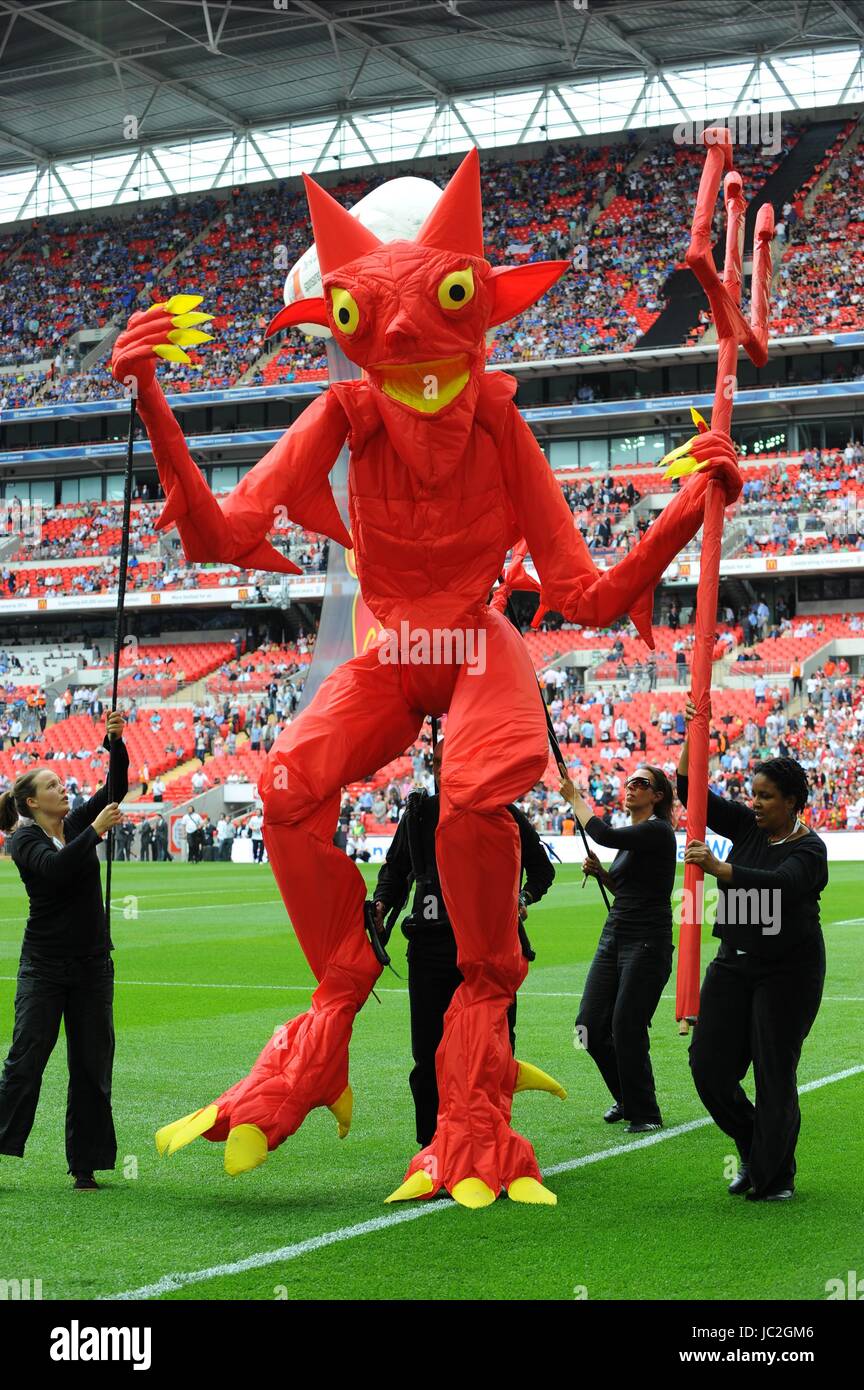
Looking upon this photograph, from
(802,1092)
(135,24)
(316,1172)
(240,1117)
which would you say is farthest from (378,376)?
(135,24)

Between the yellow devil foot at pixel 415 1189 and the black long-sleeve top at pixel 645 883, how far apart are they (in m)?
2.11

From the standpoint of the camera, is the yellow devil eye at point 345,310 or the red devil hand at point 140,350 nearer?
the red devil hand at point 140,350

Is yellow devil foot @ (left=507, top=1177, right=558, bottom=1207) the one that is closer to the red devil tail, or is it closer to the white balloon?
the red devil tail

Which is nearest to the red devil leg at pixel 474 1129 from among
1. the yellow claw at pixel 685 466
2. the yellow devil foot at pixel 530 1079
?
the yellow devil foot at pixel 530 1079

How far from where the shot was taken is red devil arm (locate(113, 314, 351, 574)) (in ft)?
18.2

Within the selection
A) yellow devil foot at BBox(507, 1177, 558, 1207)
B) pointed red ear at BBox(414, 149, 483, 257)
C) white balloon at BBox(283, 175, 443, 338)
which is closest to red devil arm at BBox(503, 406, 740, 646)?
pointed red ear at BBox(414, 149, 483, 257)

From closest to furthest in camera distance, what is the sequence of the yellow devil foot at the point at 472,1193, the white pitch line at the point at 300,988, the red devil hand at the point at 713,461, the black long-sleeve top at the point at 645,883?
1. the yellow devil foot at the point at 472,1193
2. the red devil hand at the point at 713,461
3. the black long-sleeve top at the point at 645,883
4. the white pitch line at the point at 300,988

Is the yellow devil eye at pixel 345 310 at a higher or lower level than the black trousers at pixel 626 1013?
higher

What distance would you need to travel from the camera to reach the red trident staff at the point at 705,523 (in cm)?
552

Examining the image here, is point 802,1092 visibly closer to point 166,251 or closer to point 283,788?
point 283,788

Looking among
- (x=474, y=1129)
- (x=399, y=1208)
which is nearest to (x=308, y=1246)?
(x=399, y=1208)

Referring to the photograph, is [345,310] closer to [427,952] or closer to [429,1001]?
[427,952]

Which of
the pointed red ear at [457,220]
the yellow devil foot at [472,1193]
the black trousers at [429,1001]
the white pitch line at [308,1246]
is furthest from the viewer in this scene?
the black trousers at [429,1001]

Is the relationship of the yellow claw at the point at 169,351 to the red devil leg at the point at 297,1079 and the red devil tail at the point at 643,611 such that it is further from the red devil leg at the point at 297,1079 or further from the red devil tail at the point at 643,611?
the red devil leg at the point at 297,1079
